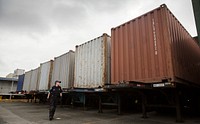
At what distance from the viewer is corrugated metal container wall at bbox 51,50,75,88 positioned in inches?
411

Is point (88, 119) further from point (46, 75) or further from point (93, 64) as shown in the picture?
point (46, 75)

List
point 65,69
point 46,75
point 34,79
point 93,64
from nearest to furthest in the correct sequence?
1. point 93,64
2. point 65,69
3. point 46,75
4. point 34,79

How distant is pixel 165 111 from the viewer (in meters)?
9.32

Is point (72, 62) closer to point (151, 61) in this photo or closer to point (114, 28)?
point (114, 28)

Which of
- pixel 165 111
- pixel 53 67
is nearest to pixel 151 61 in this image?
pixel 165 111

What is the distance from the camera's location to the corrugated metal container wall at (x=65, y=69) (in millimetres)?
10430

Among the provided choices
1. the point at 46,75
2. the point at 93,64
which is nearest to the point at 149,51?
the point at 93,64

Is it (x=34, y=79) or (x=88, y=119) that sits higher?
(x=34, y=79)

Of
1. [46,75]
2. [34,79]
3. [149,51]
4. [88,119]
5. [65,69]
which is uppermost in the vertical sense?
[149,51]

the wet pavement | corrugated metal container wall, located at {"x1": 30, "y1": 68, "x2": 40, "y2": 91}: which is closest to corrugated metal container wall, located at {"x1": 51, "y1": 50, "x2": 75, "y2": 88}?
the wet pavement

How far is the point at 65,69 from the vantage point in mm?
10883

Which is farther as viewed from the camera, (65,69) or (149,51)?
(65,69)

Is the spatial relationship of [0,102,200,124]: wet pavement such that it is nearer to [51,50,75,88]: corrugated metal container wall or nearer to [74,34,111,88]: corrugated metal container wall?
[74,34,111,88]: corrugated metal container wall

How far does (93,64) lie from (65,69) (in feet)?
10.6
